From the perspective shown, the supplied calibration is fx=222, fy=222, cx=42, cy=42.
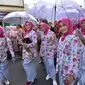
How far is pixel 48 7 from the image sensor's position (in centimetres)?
600

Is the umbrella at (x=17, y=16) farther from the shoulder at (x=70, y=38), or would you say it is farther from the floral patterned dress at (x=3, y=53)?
the shoulder at (x=70, y=38)

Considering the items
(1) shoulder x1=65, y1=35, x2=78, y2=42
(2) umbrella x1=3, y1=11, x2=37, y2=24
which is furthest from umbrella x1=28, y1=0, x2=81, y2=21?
(1) shoulder x1=65, y1=35, x2=78, y2=42

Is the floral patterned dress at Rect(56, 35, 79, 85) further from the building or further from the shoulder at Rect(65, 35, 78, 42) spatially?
the building

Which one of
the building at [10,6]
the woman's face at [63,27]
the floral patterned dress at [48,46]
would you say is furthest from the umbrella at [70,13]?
the building at [10,6]

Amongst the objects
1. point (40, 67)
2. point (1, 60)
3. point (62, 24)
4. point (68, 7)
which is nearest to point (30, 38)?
point (1, 60)

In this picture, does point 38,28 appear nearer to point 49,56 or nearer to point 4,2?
point 49,56

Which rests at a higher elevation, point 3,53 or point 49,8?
point 49,8

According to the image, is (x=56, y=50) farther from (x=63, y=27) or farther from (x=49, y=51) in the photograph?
(x=63, y=27)

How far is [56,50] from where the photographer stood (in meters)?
5.73

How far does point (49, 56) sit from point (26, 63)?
0.65m

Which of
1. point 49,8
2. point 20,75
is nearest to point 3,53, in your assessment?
point 20,75

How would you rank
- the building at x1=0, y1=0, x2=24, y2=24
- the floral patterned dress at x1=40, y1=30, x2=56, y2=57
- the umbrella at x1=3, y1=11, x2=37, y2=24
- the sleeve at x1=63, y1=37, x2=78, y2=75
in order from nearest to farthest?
the sleeve at x1=63, y1=37, x2=78, y2=75, the floral patterned dress at x1=40, y1=30, x2=56, y2=57, the umbrella at x1=3, y1=11, x2=37, y2=24, the building at x1=0, y1=0, x2=24, y2=24

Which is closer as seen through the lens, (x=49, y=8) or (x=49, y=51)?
(x=49, y=51)

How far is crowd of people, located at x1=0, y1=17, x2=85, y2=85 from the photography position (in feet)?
11.5
